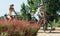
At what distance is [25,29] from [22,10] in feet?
103

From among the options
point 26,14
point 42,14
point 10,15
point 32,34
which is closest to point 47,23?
point 42,14

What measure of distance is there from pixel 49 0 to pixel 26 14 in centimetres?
643

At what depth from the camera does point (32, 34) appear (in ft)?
35.8

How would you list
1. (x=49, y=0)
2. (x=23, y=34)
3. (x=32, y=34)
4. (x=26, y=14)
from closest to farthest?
(x=23, y=34) < (x=32, y=34) < (x=49, y=0) < (x=26, y=14)

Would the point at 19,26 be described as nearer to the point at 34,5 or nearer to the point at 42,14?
the point at 42,14

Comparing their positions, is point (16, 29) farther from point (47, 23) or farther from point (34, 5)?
point (34, 5)

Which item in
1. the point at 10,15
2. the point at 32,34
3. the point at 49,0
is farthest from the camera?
the point at 49,0

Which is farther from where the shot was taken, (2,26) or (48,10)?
(48,10)

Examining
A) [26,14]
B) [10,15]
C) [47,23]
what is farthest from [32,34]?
[26,14]

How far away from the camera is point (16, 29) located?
10.3 m

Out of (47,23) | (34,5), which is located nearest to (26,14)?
(34,5)

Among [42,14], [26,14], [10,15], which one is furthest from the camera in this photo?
[26,14]

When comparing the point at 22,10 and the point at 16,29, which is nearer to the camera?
the point at 16,29

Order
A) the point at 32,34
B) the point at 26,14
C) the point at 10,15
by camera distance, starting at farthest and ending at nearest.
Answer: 1. the point at 26,14
2. the point at 10,15
3. the point at 32,34
